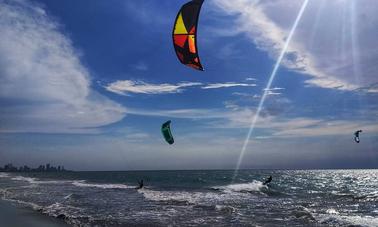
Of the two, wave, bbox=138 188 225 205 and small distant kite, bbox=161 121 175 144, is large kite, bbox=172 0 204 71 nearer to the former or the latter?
small distant kite, bbox=161 121 175 144

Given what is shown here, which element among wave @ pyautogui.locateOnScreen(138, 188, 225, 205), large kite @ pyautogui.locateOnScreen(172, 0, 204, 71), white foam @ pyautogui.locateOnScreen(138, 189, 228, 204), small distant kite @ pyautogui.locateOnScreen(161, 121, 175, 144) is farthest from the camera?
white foam @ pyautogui.locateOnScreen(138, 189, 228, 204)

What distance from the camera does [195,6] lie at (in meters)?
8.63

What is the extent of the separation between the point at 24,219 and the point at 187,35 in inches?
400

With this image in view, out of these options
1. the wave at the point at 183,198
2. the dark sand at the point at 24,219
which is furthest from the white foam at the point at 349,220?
the dark sand at the point at 24,219

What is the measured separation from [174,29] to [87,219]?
32.3ft

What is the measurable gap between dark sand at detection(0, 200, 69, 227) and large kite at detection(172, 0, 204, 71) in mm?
8446

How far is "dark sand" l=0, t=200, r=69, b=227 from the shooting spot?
14.2 m

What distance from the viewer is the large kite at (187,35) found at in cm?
882

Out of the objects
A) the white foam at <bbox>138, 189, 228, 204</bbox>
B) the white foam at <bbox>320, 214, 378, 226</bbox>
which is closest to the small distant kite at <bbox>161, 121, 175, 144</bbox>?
the white foam at <bbox>320, 214, 378, 226</bbox>

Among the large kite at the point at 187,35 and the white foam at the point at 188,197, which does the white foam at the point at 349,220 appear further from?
the large kite at the point at 187,35

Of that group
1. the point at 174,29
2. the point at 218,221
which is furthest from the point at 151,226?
the point at 174,29

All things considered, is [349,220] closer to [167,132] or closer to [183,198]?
[167,132]

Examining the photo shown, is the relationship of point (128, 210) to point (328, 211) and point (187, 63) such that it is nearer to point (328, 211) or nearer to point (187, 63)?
point (328, 211)

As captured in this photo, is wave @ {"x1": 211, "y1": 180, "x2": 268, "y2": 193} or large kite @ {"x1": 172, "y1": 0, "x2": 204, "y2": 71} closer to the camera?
large kite @ {"x1": 172, "y1": 0, "x2": 204, "y2": 71}
